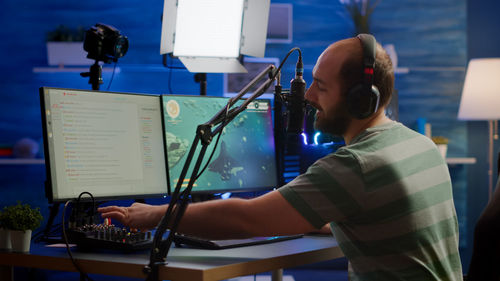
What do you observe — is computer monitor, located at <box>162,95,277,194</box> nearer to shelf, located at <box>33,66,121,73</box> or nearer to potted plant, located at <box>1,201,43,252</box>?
potted plant, located at <box>1,201,43,252</box>

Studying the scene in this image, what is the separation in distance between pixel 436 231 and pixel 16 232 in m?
1.02

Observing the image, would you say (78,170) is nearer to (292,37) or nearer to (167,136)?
(167,136)

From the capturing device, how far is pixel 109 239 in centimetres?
126

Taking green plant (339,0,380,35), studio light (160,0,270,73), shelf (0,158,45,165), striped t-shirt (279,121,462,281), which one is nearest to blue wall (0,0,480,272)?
green plant (339,0,380,35)

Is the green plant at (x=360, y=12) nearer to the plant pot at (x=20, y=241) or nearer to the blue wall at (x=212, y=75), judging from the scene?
the blue wall at (x=212, y=75)

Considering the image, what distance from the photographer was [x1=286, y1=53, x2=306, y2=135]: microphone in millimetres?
1427

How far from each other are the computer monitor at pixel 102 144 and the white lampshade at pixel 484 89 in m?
2.51

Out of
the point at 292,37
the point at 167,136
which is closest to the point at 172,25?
the point at 167,136

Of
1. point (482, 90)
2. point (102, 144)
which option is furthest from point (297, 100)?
point (482, 90)

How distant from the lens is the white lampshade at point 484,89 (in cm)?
336

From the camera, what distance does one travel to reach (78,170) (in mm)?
1431

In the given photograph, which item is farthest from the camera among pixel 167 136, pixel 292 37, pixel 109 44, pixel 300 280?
pixel 292 37

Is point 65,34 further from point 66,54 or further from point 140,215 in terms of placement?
point 140,215

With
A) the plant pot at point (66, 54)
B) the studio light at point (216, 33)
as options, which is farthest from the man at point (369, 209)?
the plant pot at point (66, 54)
